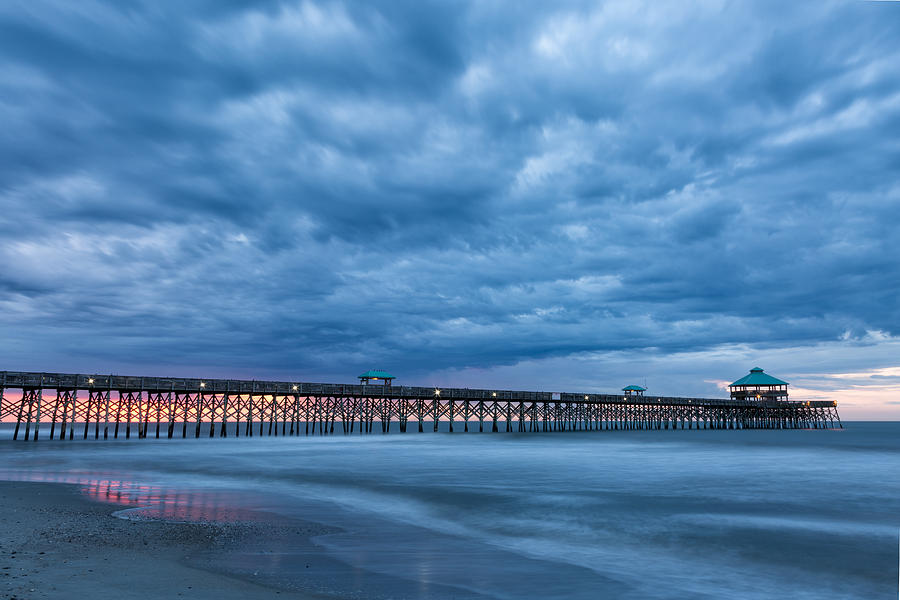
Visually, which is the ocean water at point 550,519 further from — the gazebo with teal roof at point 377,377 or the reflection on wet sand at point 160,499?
the gazebo with teal roof at point 377,377

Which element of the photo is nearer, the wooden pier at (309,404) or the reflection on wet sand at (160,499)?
the reflection on wet sand at (160,499)

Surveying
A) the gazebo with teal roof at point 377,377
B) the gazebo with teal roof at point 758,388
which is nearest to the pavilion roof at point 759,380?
the gazebo with teal roof at point 758,388

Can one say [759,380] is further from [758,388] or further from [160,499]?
[160,499]

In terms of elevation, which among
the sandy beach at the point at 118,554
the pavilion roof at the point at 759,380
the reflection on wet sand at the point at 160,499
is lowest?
the reflection on wet sand at the point at 160,499

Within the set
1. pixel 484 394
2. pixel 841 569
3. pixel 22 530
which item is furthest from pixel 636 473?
pixel 484 394

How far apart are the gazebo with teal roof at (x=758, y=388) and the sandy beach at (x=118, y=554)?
116 metres

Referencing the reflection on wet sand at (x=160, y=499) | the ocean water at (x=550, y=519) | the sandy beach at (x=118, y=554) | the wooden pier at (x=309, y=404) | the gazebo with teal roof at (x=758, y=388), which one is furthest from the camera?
the gazebo with teal roof at (x=758, y=388)

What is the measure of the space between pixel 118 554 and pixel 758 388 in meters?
122

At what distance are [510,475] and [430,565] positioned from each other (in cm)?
1659

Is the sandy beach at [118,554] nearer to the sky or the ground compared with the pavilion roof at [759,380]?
nearer to the ground

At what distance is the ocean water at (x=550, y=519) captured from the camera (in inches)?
351

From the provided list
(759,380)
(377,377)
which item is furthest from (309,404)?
(759,380)

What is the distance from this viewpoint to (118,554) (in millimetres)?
8852

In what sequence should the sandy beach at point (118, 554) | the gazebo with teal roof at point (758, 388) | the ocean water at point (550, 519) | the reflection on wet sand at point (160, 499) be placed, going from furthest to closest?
the gazebo with teal roof at point (758, 388) < the reflection on wet sand at point (160, 499) < the ocean water at point (550, 519) < the sandy beach at point (118, 554)
